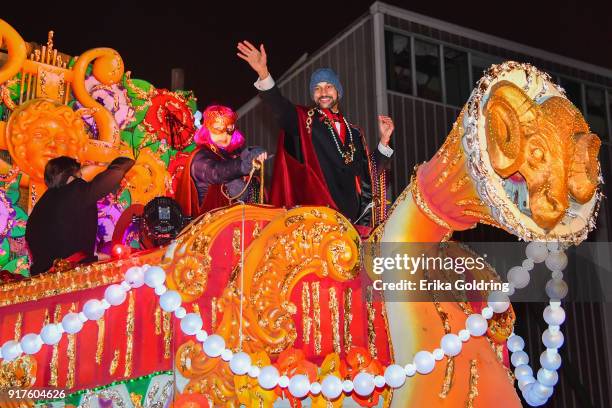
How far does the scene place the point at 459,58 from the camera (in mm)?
10508

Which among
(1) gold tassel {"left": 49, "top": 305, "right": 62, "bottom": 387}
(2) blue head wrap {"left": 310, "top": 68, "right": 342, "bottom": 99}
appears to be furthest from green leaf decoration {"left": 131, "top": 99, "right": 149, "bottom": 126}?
(1) gold tassel {"left": 49, "top": 305, "right": 62, "bottom": 387}

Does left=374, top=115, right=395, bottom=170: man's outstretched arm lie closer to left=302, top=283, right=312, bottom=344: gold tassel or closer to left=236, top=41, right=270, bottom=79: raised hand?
left=236, top=41, right=270, bottom=79: raised hand

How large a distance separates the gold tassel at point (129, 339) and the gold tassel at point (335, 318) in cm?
89

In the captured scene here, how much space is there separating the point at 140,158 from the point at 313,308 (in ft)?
8.08

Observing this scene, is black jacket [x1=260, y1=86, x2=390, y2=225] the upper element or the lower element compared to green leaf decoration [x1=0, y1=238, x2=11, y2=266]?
upper

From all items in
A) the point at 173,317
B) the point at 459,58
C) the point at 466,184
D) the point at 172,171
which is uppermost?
the point at 459,58

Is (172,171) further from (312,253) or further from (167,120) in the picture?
(312,253)

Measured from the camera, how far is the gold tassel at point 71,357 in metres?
3.45

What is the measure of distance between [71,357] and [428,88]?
25.2ft

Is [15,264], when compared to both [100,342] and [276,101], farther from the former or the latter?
[276,101]

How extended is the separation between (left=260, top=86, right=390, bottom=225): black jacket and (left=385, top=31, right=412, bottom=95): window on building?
20.5 ft

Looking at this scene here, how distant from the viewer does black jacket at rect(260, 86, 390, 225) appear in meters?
3.59

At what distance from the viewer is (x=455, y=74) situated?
1047 centimetres

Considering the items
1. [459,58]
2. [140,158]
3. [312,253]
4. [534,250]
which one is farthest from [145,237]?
[459,58]
